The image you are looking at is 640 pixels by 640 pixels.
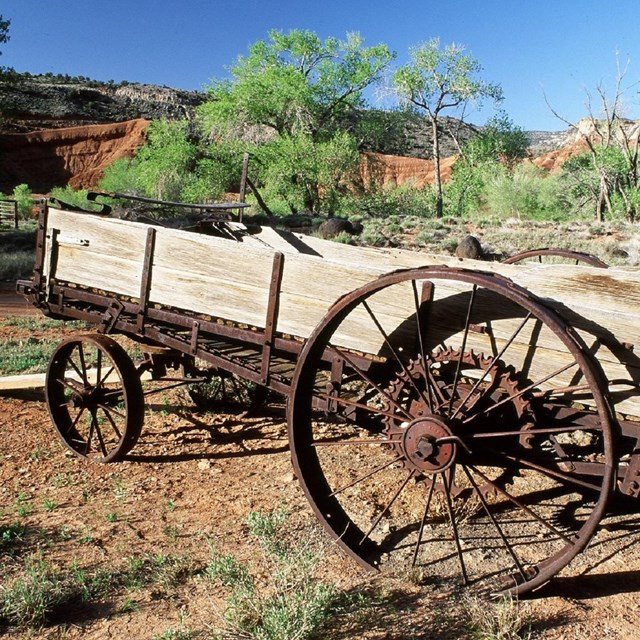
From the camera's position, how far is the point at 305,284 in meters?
3.22

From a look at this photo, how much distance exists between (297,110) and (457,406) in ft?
97.2

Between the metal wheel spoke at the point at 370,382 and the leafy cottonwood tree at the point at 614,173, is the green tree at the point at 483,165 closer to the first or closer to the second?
the leafy cottonwood tree at the point at 614,173

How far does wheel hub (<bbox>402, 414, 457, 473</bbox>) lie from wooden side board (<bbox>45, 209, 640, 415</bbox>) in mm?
450

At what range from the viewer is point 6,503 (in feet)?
11.7

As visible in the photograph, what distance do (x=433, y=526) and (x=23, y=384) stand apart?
3.14 m

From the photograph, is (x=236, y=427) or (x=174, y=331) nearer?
(x=174, y=331)

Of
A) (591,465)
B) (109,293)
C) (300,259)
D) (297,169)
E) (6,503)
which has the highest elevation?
(297,169)

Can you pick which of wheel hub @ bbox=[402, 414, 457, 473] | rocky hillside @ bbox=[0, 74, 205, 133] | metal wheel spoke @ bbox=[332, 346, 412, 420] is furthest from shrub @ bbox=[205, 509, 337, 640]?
rocky hillside @ bbox=[0, 74, 205, 133]

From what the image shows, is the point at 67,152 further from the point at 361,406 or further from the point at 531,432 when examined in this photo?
the point at 531,432

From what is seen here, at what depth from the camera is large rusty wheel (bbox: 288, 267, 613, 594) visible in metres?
2.61

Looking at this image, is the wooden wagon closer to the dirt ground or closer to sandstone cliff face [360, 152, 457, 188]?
the dirt ground

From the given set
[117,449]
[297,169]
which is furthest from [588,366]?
[297,169]

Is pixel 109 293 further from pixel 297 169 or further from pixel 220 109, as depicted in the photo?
pixel 220 109

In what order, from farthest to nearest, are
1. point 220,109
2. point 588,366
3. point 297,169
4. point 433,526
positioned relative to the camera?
point 220,109 < point 297,169 < point 433,526 < point 588,366
